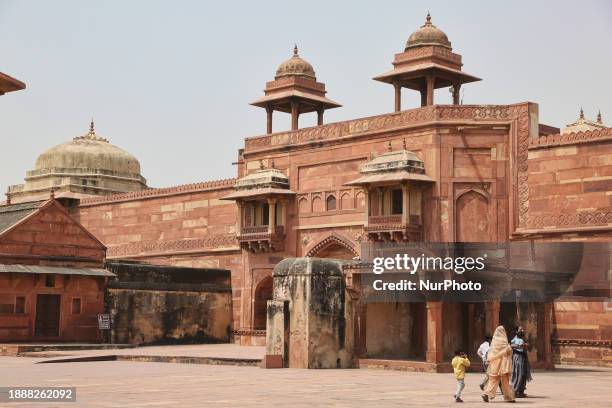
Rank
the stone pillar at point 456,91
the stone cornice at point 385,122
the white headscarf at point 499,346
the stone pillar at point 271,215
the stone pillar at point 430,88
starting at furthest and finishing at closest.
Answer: the stone pillar at point 271,215, the stone pillar at point 456,91, the stone pillar at point 430,88, the stone cornice at point 385,122, the white headscarf at point 499,346

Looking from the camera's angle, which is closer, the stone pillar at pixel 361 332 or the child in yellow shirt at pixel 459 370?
the child in yellow shirt at pixel 459 370

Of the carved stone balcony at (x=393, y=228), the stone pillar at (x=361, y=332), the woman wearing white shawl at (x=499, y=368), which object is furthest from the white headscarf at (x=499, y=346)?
the carved stone balcony at (x=393, y=228)

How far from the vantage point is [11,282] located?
2558 centimetres

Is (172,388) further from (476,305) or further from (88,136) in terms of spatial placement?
(88,136)

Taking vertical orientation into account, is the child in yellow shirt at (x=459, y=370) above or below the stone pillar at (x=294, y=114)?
below

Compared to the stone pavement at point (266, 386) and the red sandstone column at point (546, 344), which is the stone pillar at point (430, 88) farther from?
the stone pavement at point (266, 386)

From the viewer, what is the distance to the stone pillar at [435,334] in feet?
63.2

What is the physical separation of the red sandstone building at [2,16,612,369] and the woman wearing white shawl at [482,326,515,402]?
18.7ft

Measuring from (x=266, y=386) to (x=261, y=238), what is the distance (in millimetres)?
14966

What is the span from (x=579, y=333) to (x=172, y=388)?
1198 centimetres

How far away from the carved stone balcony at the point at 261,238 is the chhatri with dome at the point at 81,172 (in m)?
12.4

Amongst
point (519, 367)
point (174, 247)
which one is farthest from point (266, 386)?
point (174, 247)

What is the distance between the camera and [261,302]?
99.9 ft

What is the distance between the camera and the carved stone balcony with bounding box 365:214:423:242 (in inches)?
1007
